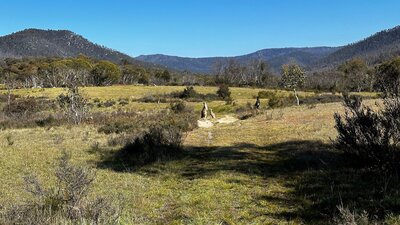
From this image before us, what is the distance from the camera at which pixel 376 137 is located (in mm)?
11430

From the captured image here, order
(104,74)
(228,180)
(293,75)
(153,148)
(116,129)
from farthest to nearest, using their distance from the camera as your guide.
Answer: (104,74)
(293,75)
(116,129)
(153,148)
(228,180)

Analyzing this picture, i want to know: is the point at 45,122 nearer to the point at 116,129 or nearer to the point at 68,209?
the point at 116,129

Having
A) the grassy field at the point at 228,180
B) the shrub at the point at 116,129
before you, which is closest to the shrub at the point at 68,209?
the grassy field at the point at 228,180

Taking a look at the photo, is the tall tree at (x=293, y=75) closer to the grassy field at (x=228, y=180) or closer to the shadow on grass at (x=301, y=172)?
the grassy field at (x=228, y=180)

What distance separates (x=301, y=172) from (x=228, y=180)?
2094 millimetres

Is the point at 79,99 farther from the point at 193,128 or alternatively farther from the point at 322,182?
the point at 322,182

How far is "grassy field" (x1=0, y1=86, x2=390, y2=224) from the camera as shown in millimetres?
8562

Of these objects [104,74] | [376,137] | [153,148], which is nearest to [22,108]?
[153,148]

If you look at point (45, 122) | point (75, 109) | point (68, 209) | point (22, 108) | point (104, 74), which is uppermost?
point (104, 74)

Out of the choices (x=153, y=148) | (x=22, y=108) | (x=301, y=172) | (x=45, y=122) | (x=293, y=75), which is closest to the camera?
(x=301, y=172)

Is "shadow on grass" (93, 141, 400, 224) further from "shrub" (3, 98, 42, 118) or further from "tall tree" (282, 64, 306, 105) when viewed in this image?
"tall tree" (282, 64, 306, 105)

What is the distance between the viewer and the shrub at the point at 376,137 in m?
10.8

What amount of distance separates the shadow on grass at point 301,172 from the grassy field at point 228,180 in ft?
0.07

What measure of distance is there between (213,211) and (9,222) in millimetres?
3945
